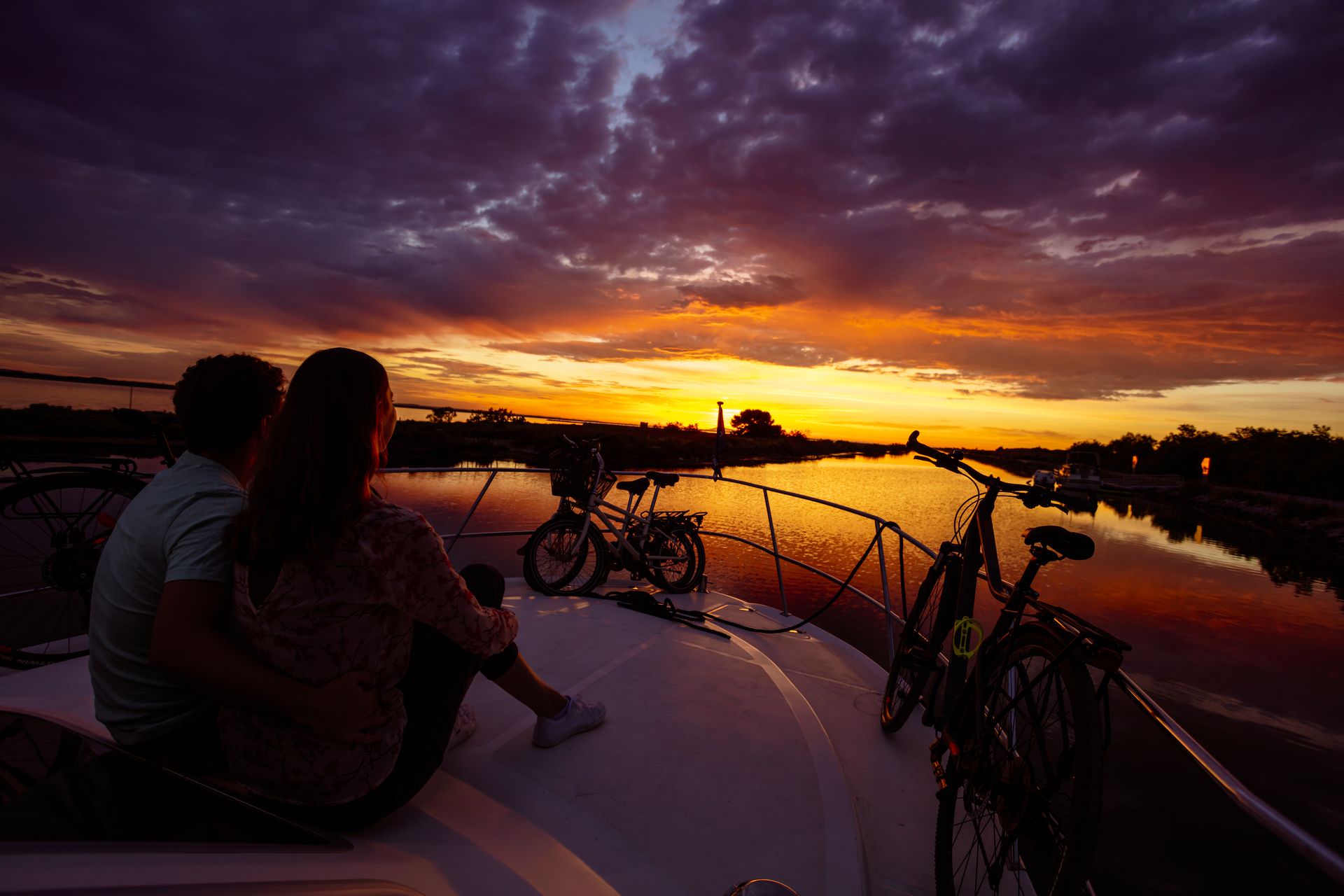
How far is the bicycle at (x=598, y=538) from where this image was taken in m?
4.19

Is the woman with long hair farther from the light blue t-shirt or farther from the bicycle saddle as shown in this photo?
the bicycle saddle

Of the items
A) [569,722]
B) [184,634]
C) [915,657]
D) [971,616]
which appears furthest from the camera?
[915,657]

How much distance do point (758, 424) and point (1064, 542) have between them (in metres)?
59.0

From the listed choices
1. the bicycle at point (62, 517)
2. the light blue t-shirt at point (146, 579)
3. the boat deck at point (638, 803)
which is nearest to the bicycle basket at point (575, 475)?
the boat deck at point (638, 803)

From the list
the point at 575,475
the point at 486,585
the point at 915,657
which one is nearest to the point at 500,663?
the point at 486,585

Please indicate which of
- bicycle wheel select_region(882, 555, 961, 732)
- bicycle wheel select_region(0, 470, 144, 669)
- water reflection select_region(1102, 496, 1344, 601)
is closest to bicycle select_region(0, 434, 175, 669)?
bicycle wheel select_region(0, 470, 144, 669)

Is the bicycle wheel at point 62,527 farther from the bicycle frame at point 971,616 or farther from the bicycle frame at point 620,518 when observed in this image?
the bicycle frame at point 971,616

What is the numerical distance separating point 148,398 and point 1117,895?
6357 mm

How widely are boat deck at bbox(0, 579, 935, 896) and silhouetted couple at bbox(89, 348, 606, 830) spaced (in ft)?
0.75

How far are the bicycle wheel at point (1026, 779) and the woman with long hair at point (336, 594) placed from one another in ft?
4.42

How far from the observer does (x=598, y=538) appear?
14.0ft

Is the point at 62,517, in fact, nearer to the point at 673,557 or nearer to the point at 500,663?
the point at 500,663

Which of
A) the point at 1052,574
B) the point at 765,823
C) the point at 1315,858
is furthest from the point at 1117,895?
the point at 1052,574

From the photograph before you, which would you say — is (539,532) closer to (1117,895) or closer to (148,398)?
(148,398)
